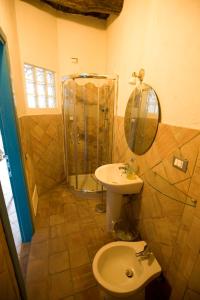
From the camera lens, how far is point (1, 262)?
Answer: 67cm

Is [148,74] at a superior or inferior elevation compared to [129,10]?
inferior

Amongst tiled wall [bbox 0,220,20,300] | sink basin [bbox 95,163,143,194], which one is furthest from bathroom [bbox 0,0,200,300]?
sink basin [bbox 95,163,143,194]

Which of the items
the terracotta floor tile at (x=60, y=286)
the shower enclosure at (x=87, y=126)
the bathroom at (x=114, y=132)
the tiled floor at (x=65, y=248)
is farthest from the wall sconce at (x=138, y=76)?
the terracotta floor tile at (x=60, y=286)

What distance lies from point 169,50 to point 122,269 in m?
1.94

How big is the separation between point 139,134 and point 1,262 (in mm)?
1580

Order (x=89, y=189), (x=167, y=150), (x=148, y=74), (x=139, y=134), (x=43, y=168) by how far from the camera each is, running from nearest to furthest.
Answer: (x=167, y=150), (x=148, y=74), (x=139, y=134), (x=43, y=168), (x=89, y=189)

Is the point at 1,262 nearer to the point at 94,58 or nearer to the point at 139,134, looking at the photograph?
the point at 139,134

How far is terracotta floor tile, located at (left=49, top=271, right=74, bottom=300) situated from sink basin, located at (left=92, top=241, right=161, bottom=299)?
0.43m

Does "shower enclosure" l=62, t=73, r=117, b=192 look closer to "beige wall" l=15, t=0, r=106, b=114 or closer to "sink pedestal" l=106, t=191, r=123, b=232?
"beige wall" l=15, t=0, r=106, b=114

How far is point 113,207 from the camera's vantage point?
1889 millimetres

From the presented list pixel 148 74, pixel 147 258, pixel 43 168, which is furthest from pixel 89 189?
pixel 148 74

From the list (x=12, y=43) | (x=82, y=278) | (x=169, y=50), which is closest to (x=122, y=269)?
(x=82, y=278)

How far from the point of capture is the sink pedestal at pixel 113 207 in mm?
1854

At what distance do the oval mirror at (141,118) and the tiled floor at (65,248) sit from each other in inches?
49.2
